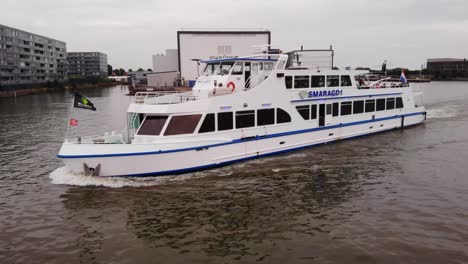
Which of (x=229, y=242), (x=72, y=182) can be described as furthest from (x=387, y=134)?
(x=72, y=182)

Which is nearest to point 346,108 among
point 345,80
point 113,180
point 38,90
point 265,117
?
point 345,80

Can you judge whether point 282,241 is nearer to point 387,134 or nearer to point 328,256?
point 328,256

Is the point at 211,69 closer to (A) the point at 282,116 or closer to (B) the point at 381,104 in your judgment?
(A) the point at 282,116

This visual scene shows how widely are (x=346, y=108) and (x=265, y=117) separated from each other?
6.94 m

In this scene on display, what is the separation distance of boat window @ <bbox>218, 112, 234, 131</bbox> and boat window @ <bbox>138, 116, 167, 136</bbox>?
8.09 ft

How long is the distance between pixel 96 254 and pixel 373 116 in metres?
20.0

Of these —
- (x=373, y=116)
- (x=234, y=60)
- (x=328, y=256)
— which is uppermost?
(x=234, y=60)

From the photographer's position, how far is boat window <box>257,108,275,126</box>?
17.1 m

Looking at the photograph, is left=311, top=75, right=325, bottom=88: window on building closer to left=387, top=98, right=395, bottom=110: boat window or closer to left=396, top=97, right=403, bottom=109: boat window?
left=387, top=98, right=395, bottom=110: boat window

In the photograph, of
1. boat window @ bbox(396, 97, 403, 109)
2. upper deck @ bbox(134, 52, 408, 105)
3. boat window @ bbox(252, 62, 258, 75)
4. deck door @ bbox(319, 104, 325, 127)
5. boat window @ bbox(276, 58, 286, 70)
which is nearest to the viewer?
upper deck @ bbox(134, 52, 408, 105)

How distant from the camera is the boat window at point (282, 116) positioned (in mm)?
17905

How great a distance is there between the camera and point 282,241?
378 inches

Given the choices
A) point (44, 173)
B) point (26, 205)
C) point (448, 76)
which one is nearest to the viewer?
point (26, 205)

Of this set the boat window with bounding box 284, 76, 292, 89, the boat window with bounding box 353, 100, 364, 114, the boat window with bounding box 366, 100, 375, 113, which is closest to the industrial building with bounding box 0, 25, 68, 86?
the boat window with bounding box 284, 76, 292, 89
